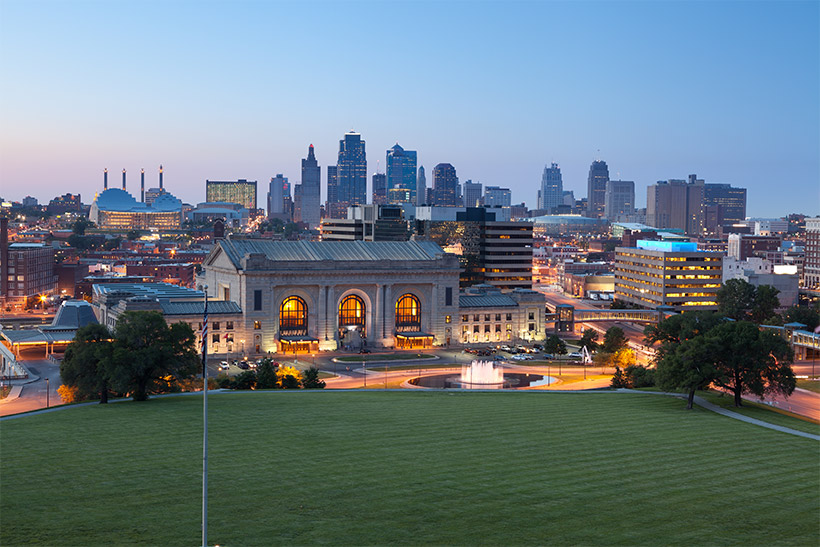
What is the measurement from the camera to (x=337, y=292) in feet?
457

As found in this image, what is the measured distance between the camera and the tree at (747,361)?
76.8m

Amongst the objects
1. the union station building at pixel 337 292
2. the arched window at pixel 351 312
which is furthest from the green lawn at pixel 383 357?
the arched window at pixel 351 312

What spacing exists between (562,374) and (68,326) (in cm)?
7453

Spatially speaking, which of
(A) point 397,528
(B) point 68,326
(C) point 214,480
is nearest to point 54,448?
(C) point 214,480

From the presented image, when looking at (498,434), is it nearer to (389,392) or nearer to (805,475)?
(805,475)

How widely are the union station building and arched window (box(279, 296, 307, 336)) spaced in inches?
6.0

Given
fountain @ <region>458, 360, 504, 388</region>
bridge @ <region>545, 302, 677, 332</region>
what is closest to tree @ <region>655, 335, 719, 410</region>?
fountain @ <region>458, 360, 504, 388</region>

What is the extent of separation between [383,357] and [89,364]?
185 ft

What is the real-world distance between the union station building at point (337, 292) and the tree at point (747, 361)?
226 ft

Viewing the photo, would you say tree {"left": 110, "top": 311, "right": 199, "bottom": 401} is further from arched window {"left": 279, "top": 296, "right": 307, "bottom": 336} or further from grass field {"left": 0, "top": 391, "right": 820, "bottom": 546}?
arched window {"left": 279, "top": 296, "right": 307, "bottom": 336}

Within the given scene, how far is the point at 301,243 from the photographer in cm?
14500

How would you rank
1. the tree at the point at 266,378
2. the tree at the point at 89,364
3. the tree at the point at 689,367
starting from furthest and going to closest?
the tree at the point at 266,378 → the tree at the point at 89,364 → the tree at the point at 689,367

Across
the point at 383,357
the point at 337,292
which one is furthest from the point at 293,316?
the point at 383,357

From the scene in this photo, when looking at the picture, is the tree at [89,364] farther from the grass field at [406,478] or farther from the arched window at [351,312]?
the arched window at [351,312]
